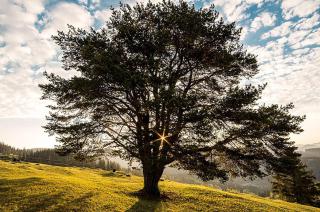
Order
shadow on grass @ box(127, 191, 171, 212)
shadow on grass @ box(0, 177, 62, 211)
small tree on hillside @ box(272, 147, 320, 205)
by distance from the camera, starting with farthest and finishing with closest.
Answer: small tree on hillside @ box(272, 147, 320, 205)
shadow on grass @ box(127, 191, 171, 212)
shadow on grass @ box(0, 177, 62, 211)

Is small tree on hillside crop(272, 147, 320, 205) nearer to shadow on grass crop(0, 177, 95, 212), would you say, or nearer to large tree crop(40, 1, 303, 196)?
large tree crop(40, 1, 303, 196)

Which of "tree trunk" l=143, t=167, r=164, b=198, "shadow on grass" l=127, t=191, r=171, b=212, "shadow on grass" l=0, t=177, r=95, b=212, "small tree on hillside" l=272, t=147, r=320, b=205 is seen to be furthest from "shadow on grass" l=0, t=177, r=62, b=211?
"small tree on hillside" l=272, t=147, r=320, b=205

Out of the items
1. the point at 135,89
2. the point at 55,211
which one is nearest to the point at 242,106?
the point at 135,89

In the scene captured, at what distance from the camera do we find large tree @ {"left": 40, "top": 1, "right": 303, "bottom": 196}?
19.7 metres

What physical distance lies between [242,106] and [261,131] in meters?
2.16

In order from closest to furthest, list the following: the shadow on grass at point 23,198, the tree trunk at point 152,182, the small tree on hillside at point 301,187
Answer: the shadow on grass at point 23,198, the tree trunk at point 152,182, the small tree on hillside at point 301,187

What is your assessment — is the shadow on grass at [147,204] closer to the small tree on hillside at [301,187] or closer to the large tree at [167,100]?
the large tree at [167,100]

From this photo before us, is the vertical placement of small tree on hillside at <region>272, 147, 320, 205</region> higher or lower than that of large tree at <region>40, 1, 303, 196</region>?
lower

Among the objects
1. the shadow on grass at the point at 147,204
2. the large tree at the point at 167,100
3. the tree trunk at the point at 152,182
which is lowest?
the shadow on grass at the point at 147,204

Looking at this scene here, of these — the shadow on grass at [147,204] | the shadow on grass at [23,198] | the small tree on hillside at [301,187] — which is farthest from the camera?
the small tree on hillside at [301,187]

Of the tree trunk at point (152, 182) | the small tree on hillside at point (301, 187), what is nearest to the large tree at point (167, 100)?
the tree trunk at point (152, 182)

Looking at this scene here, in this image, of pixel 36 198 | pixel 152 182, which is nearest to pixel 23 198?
pixel 36 198

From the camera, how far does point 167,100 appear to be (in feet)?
59.0

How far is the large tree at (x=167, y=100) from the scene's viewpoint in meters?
19.7
